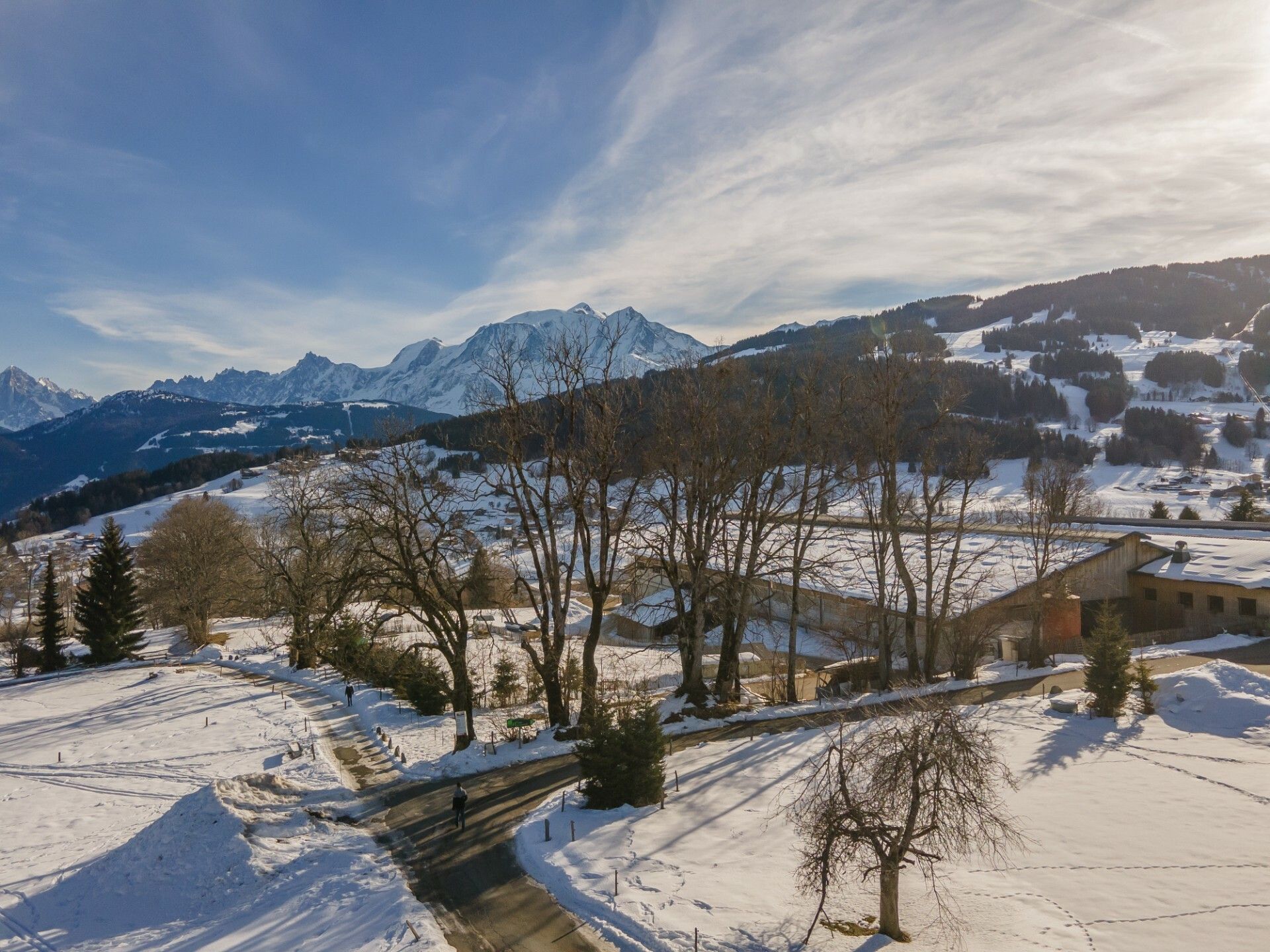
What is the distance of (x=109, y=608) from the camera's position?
179 feet

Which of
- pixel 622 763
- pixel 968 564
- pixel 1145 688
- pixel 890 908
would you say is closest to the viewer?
pixel 890 908

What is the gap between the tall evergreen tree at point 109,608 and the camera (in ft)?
177

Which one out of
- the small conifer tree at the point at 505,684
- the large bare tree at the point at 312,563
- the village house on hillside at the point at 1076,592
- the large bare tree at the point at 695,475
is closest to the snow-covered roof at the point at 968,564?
the village house on hillside at the point at 1076,592

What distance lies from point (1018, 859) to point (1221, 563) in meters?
41.8

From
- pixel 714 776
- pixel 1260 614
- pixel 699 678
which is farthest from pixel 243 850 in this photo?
pixel 1260 614

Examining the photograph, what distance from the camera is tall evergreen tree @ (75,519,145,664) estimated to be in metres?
54.0

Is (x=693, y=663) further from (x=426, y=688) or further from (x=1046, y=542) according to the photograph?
Answer: (x=1046, y=542)

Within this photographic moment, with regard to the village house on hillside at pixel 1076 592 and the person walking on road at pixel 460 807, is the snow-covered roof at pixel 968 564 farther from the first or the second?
the person walking on road at pixel 460 807

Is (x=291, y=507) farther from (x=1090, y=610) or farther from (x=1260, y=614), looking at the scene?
(x=1260, y=614)

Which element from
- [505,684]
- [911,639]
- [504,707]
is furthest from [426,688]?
[911,639]

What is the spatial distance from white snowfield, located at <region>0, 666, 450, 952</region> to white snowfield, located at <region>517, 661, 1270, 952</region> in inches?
155

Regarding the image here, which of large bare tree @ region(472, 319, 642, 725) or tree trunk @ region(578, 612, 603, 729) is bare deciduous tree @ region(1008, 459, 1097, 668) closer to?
large bare tree @ region(472, 319, 642, 725)

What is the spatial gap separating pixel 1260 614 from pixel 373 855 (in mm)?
50353

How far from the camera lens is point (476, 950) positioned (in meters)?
12.6
